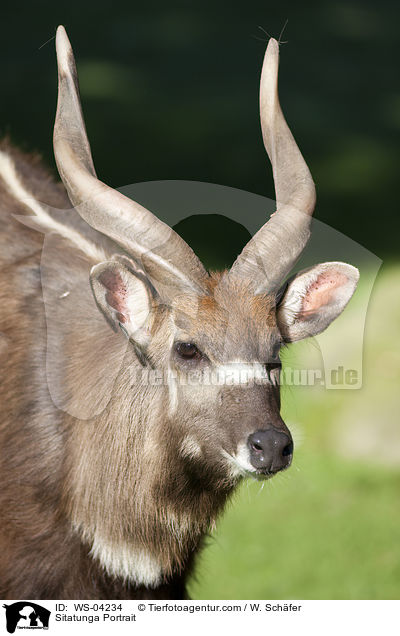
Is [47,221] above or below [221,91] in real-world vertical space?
below

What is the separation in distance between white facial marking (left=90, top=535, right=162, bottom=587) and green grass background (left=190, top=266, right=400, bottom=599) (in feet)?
6.54

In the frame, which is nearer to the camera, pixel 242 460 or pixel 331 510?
pixel 242 460

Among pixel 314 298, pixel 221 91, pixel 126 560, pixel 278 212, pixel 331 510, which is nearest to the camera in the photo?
pixel 278 212

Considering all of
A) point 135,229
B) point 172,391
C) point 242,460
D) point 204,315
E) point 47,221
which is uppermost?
point 47,221

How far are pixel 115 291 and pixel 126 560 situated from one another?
1262mm

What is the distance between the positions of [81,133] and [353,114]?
10.1m

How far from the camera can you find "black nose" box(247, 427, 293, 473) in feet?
11.7

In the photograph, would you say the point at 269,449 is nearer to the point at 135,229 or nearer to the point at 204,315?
the point at 204,315

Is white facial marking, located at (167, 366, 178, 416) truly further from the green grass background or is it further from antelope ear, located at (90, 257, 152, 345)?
the green grass background

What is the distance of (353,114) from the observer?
13.7m

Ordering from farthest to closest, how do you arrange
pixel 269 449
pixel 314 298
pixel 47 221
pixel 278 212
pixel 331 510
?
pixel 331 510
pixel 47 221
pixel 314 298
pixel 278 212
pixel 269 449

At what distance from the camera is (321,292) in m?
4.18

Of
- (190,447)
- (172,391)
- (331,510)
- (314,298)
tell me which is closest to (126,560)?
(190,447)
